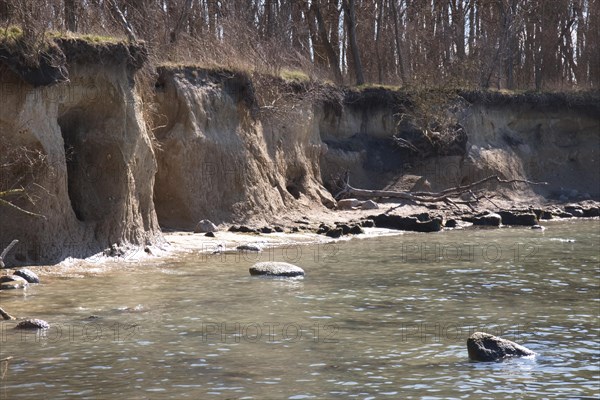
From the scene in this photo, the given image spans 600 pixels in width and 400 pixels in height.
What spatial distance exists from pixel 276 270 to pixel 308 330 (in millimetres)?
4595

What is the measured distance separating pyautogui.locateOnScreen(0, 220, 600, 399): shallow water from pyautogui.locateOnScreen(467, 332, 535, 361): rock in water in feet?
0.42

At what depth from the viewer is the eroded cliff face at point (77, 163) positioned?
16.5 metres

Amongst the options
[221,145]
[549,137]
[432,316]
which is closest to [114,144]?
[221,145]

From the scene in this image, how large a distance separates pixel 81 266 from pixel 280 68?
506 inches

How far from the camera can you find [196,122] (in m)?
23.8

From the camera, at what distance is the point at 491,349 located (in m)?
10.6

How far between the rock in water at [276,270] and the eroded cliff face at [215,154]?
6.30 meters

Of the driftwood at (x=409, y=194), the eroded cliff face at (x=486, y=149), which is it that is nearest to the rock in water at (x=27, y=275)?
the driftwood at (x=409, y=194)

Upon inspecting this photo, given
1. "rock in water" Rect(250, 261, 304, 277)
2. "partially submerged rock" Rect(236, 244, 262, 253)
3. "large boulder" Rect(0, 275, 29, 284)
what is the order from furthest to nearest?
"partially submerged rock" Rect(236, 244, 262, 253) → "rock in water" Rect(250, 261, 304, 277) → "large boulder" Rect(0, 275, 29, 284)

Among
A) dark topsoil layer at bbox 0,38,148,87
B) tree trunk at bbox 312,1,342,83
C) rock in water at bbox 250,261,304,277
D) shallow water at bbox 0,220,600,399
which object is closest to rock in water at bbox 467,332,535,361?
shallow water at bbox 0,220,600,399

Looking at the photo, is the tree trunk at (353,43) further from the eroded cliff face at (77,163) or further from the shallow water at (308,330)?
the shallow water at (308,330)

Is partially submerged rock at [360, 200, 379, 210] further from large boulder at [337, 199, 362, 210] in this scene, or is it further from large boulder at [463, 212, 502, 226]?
large boulder at [463, 212, 502, 226]

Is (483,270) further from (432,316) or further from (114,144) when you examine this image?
(114,144)

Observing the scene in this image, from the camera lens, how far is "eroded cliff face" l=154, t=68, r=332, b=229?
75.7ft
